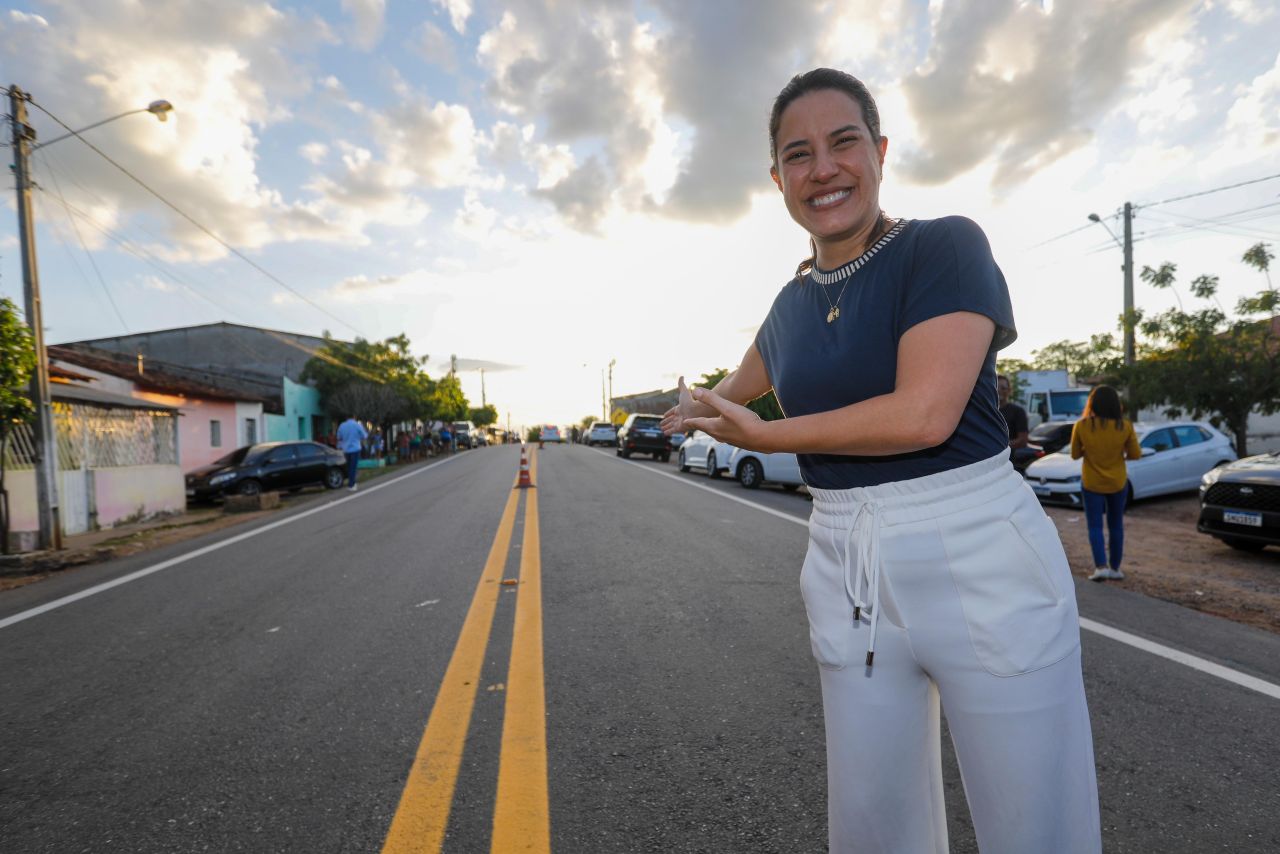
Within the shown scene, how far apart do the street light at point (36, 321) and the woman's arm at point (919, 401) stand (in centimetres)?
1292

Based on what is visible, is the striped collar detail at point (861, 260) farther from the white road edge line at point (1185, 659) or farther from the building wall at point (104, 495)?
the building wall at point (104, 495)

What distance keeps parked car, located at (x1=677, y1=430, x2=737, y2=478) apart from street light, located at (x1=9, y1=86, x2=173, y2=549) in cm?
1148

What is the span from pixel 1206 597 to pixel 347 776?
6.59m

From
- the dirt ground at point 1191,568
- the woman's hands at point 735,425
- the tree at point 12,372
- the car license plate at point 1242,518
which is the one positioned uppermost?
the tree at point 12,372

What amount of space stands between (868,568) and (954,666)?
22cm

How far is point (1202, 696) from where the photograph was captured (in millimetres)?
3617

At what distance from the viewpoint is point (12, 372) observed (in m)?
9.63

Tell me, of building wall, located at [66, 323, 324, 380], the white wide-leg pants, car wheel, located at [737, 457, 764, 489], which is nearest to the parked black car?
car wheel, located at [737, 457, 764, 489]

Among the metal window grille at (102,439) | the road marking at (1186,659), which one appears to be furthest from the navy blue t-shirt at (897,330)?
the metal window grille at (102,439)

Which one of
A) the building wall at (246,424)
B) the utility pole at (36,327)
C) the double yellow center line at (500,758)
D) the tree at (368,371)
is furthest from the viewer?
the tree at (368,371)

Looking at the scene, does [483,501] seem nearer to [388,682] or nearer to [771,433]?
[388,682]

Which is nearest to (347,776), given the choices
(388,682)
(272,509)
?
(388,682)

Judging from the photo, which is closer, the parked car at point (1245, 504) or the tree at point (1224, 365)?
the parked car at point (1245, 504)

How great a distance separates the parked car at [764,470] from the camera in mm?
14320
